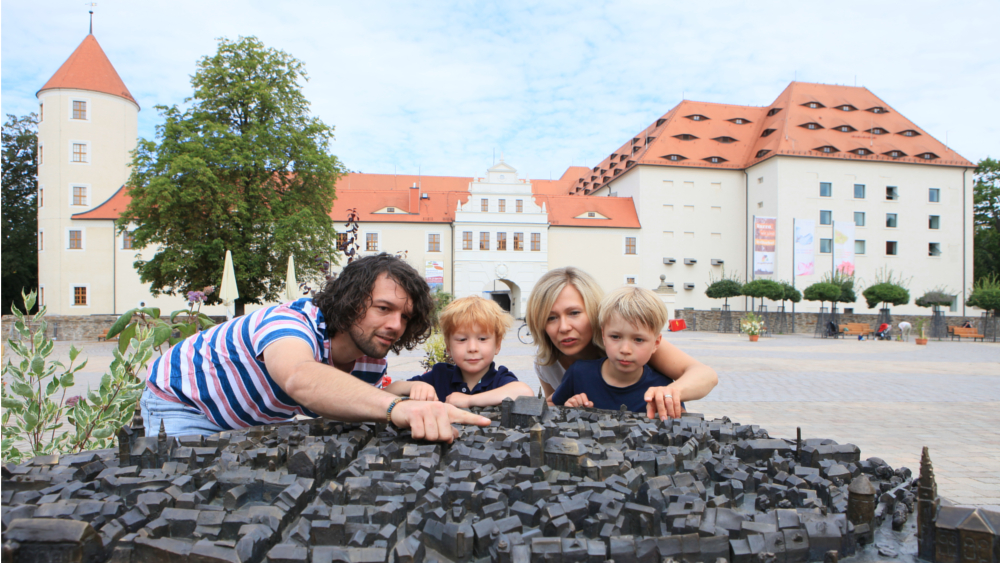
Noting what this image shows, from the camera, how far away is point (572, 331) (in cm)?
285

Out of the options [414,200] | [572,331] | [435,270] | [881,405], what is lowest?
[881,405]

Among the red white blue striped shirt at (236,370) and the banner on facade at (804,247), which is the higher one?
the banner on facade at (804,247)

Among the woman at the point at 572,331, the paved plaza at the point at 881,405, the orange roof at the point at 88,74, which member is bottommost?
the paved plaza at the point at 881,405

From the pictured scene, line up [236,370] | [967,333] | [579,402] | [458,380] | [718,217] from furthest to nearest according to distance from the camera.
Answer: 1. [718,217]
2. [967,333]
3. [458,380]
4. [579,402]
5. [236,370]

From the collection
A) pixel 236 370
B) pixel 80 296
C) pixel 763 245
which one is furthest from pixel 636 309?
pixel 80 296

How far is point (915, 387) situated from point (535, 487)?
11.4 meters

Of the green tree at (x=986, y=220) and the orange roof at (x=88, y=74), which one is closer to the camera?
the orange roof at (x=88, y=74)

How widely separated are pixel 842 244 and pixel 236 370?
45815 millimetres

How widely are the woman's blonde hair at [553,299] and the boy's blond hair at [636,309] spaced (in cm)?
38

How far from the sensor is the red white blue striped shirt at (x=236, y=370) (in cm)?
216

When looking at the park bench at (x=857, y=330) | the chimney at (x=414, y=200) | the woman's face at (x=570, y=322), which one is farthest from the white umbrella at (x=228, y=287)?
the chimney at (x=414, y=200)

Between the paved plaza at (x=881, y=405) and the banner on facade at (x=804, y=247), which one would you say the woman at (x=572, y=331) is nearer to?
the paved plaza at (x=881, y=405)

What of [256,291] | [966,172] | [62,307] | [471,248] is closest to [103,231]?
[62,307]

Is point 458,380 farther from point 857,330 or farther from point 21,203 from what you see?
point 21,203
